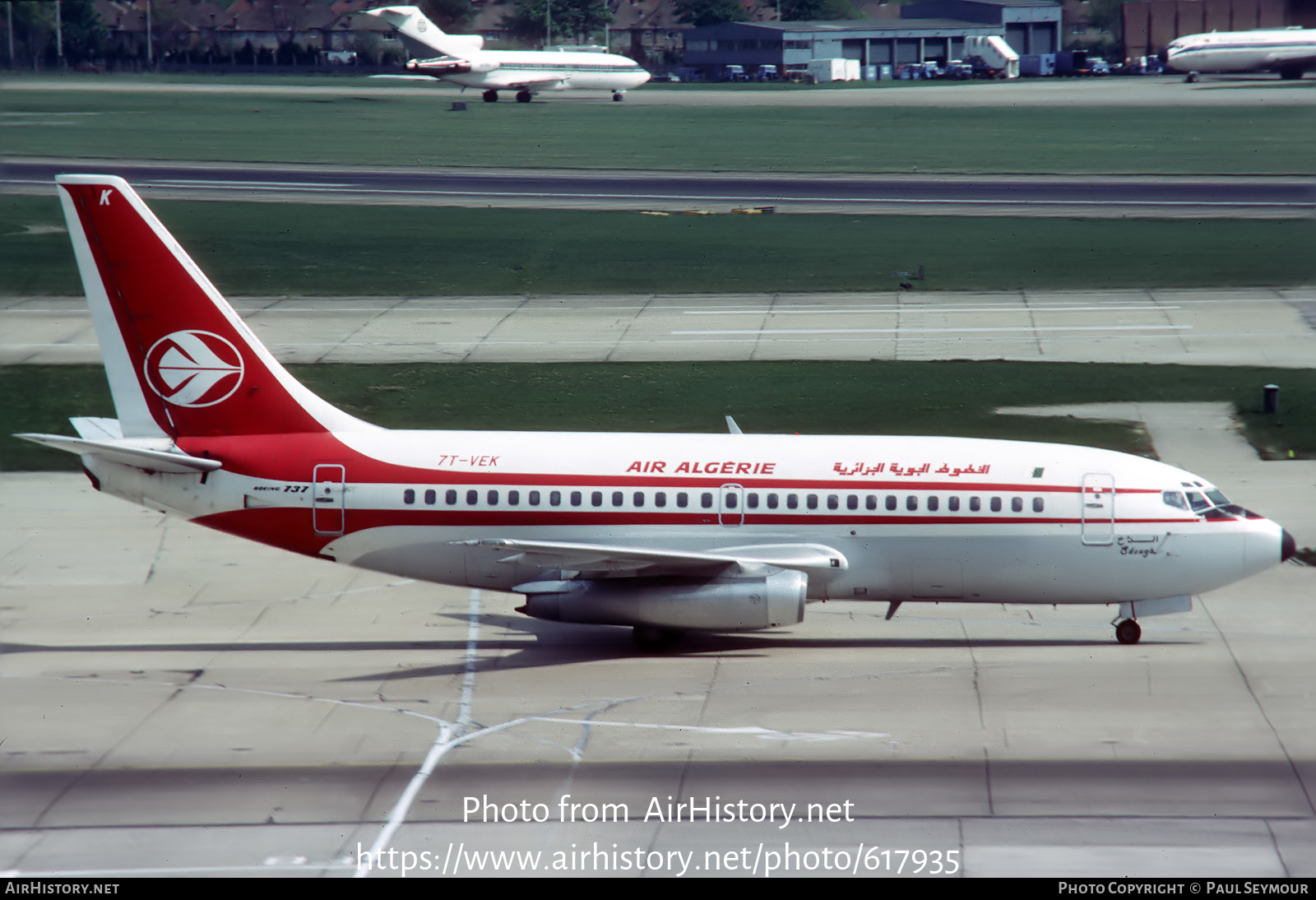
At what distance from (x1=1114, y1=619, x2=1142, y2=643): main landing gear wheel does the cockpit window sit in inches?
93.7

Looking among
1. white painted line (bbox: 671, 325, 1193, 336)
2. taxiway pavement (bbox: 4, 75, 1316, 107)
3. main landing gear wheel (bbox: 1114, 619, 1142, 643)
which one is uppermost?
taxiway pavement (bbox: 4, 75, 1316, 107)

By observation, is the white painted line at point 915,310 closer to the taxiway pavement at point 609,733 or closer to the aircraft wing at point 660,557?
the taxiway pavement at point 609,733

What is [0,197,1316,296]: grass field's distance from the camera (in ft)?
216

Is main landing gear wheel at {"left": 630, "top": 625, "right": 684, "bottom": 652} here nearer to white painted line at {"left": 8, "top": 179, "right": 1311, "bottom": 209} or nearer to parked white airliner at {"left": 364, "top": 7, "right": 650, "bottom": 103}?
white painted line at {"left": 8, "top": 179, "right": 1311, "bottom": 209}

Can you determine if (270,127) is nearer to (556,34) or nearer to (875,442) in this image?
(556,34)

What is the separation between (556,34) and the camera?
389ft

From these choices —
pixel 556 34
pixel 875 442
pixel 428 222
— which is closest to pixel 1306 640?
pixel 875 442

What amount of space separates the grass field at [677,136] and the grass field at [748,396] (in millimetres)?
50954

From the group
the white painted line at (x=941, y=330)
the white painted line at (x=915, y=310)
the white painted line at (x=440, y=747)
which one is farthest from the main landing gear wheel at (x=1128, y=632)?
the white painted line at (x=915, y=310)

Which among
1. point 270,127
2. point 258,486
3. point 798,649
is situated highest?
point 270,127

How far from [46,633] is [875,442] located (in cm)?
1650

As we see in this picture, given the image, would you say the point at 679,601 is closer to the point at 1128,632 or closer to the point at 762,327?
the point at 1128,632

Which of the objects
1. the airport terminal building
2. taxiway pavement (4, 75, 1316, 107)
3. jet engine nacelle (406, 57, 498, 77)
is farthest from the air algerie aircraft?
the airport terminal building

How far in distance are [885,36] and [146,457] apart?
453 ft
